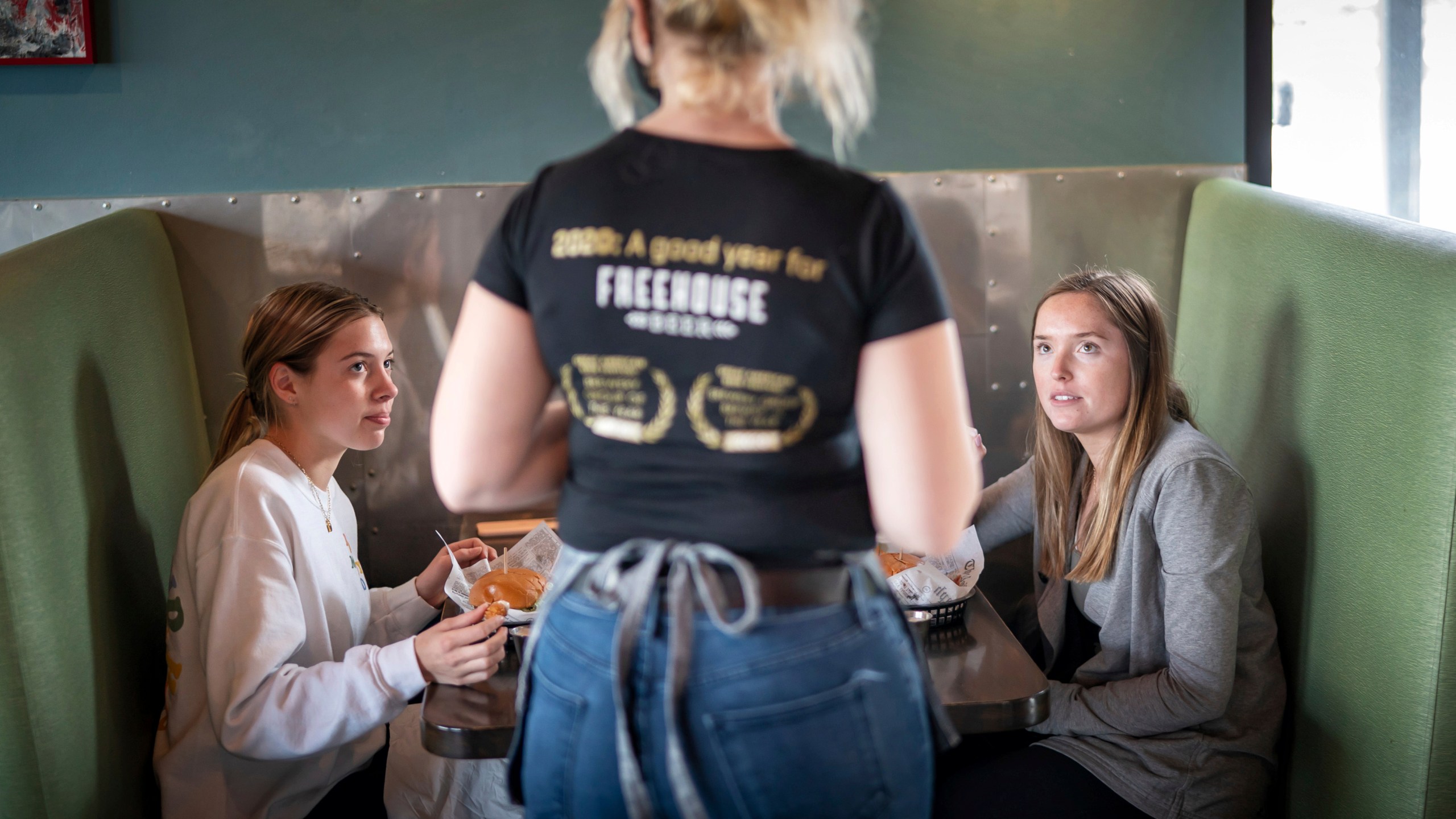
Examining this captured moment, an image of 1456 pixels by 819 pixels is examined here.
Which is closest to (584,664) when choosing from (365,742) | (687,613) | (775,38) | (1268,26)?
(687,613)

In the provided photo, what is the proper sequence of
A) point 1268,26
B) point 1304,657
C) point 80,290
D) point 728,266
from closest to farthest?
1. point 728,266
2. point 1304,657
3. point 80,290
4. point 1268,26

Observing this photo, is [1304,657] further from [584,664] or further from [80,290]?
[80,290]

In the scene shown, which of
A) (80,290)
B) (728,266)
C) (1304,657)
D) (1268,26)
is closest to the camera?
(728,266)

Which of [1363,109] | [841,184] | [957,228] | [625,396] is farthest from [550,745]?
Answer: [1363,109]

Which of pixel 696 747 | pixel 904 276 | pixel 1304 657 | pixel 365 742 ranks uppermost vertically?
pixel 904 276

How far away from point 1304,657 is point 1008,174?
3.76 feet

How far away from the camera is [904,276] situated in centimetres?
83

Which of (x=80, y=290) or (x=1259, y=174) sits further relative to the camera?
(x=1259, y=174)

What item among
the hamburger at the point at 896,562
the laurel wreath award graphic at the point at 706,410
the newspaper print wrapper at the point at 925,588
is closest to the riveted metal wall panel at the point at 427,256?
the hamburger at the point at 896,562

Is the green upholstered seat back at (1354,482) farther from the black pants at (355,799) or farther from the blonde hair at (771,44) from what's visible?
the black pants at (355,799)

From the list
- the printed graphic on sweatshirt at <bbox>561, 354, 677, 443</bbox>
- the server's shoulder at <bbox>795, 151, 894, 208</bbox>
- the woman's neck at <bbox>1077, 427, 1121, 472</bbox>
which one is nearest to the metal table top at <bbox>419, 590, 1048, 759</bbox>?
the woman's neck at <bbox>1077, 427, 1121, 472</bbox>

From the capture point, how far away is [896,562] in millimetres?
1690

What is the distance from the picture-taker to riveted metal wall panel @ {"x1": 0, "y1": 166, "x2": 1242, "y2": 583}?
223 centimetres

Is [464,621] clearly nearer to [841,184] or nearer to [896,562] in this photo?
[896,562]
